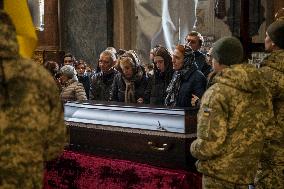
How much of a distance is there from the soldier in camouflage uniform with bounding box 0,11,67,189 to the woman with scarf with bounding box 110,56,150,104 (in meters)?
2.55

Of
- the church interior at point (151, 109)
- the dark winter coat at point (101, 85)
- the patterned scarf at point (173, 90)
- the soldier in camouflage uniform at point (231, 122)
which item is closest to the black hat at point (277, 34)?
the church interior at point (151, 109)

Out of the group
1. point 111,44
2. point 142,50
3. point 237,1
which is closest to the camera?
point 237,1

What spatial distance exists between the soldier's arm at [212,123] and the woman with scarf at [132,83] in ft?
6.24

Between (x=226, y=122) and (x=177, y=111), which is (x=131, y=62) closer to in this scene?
(x=177, y=111)

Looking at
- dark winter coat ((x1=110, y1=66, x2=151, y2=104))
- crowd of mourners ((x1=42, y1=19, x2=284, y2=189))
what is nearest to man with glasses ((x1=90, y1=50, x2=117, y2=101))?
crowd of mourners ((x1=42, y1=19, x2=284, y2=189))

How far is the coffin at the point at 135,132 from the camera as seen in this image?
3.80 meters

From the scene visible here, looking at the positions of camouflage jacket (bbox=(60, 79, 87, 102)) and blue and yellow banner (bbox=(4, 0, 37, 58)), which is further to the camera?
camouflage jacket (bbox=(60, 79, 87, 102))

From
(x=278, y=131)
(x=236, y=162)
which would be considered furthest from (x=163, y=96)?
(x=236, y=162)

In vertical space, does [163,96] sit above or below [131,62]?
below

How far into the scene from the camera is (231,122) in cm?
316

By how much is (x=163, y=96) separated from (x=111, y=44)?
4898 mm

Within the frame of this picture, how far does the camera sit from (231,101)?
123 inches

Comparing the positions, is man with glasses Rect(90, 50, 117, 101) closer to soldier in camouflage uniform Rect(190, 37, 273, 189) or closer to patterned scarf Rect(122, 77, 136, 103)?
patterned scarf Rect(122, 77, 136, 103)

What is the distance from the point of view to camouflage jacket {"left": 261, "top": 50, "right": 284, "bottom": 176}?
387 centimetres
